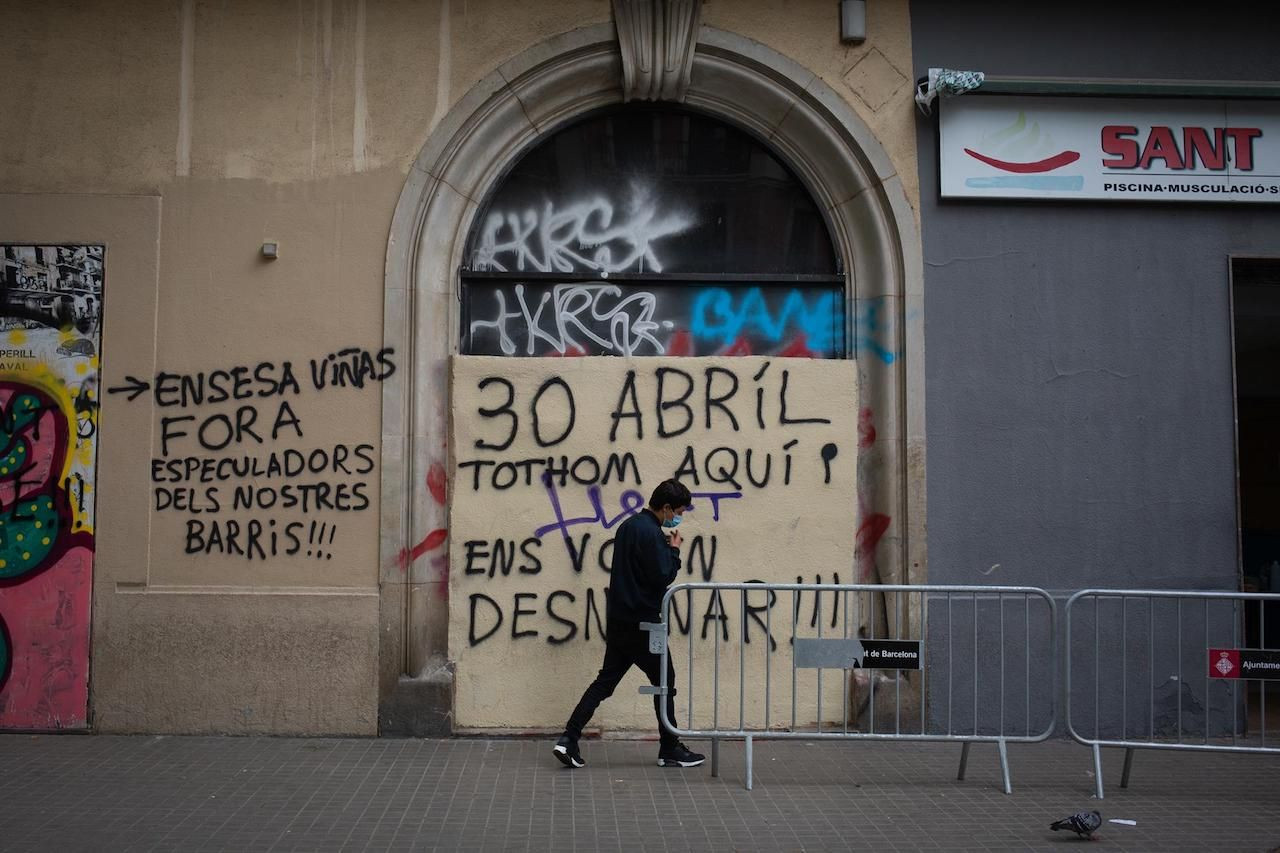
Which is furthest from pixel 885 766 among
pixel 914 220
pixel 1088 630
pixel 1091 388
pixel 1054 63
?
pixel 1054 63

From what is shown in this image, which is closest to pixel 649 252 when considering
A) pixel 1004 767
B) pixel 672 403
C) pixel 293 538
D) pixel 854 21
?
pixel 672 403

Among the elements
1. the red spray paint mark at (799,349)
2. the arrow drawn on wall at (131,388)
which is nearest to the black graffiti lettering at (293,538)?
the arrow drawn on wall at (131,388)

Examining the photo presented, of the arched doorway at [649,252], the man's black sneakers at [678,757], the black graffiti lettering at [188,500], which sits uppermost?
the arched doorway at [649,252]

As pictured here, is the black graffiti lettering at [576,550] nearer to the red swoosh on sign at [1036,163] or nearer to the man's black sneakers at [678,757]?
the man's black sneakers at [678,757]

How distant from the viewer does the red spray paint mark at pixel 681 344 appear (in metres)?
8.18

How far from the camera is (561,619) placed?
25.6 ft

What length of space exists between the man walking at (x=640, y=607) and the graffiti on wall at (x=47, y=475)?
3512mm

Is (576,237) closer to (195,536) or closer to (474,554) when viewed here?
(474,554)

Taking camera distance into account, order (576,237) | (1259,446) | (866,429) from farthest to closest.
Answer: (1259,446)
(576,237)
(866,429)

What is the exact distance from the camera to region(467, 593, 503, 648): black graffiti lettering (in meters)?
7.79

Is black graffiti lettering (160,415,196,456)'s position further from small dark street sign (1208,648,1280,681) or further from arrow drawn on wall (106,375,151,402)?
small dark street sign (1208,648,1280,681)

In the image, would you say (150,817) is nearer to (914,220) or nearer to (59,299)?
(59,299)

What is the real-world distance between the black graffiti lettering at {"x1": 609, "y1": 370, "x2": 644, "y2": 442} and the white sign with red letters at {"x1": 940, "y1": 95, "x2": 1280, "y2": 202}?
260 cm

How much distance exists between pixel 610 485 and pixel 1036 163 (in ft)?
12.5
